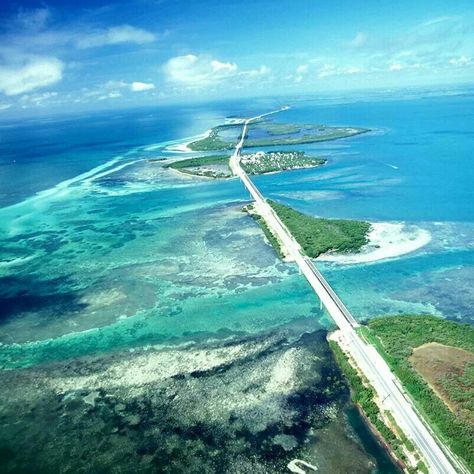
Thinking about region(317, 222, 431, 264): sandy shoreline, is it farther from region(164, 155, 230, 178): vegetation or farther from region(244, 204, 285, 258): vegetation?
region(164, 155, 230, 178): vegetation

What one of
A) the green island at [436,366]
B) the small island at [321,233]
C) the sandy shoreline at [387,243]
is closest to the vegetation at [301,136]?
the small island at [321,233]

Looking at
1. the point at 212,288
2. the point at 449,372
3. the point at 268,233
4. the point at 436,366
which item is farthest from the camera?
the point at 268,233

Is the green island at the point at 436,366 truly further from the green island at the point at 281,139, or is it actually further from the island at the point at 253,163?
the green island at the point at 281,139

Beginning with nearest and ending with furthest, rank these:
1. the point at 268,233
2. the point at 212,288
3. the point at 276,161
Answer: the point at 212,288, the point at 268,233, the point at 276,161

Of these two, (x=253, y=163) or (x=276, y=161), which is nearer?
(x=253, y=163)

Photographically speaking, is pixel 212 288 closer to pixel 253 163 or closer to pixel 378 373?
pixel 378 373

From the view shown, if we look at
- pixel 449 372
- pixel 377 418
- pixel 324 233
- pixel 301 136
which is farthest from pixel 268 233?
pixel 301 136

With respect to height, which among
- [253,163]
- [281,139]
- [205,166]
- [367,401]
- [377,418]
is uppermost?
[281,139]

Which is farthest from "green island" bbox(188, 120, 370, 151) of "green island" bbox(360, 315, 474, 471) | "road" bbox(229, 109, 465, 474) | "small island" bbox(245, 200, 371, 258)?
"green island" bbox(360, 315, 474, 471)
